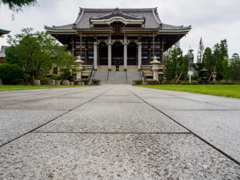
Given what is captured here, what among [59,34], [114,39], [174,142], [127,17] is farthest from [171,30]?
[174,142]

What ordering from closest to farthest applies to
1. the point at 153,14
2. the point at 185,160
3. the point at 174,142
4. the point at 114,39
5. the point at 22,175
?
the point at 22,175
the point at 185,160
the point at 174,142
the point at 114,39
the point at 153,14

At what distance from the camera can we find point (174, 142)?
732mm

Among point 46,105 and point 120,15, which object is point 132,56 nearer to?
point 120,15

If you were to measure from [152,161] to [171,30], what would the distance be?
24833 millimetres

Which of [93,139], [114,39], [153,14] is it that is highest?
[153,14]

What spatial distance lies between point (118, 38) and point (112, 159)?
25.5 metres

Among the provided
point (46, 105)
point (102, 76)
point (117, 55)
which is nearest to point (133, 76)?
point (102, 76)

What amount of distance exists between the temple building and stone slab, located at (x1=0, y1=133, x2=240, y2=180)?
21.3m

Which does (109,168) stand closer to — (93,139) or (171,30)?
(93,139)

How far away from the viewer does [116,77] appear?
19734 millimetres

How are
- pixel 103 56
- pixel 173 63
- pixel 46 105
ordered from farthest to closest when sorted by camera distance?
pixel 103 56, pixel 173 63, pixel 46 105

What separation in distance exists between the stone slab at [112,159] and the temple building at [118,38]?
21.3 meters

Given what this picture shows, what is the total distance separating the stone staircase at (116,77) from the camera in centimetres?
1872

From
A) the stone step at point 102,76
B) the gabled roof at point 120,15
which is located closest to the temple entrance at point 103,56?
the gabled roof at point 120,15
